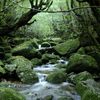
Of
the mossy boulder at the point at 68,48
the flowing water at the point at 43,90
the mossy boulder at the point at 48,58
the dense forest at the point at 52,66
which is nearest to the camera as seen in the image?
the dense forest at the point at 52,66

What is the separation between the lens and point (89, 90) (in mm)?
6254

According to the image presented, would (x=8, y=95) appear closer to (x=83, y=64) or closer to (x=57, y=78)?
(x=57, y=78)

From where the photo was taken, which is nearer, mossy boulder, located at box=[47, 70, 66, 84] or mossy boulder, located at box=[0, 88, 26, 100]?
mossy boulder, located at box=[0, 88, 26, 100]

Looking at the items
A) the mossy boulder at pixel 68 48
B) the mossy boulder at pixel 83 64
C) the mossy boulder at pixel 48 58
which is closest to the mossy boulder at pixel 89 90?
the mossy boulder at pixel 83 64

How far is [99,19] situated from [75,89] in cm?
253

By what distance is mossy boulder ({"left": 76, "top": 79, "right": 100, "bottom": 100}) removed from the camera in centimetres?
605

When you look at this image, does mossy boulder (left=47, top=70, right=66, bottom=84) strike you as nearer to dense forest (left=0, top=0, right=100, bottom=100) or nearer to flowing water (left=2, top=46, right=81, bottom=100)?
dense forest (left=0, top=0, right=100, bottom=100)

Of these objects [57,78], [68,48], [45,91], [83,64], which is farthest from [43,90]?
[68,48]

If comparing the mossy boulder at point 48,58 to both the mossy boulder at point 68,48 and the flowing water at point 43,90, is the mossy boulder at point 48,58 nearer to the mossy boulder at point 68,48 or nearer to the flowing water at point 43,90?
the mossy boulder at point 68,48

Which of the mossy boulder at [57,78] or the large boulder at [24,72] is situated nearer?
the mossy boulder at [57,78]

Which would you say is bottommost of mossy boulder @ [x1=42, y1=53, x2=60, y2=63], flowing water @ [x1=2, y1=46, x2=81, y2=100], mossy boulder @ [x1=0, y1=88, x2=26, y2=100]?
mossy boulder @ [x1=42, y1=53, x2=60, y2=63]

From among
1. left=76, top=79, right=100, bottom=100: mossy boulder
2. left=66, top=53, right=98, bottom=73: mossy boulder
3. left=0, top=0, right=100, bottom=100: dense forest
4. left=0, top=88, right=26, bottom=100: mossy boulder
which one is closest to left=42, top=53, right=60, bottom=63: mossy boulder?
left=0, top=0, right=100, bottom=100: dense forest

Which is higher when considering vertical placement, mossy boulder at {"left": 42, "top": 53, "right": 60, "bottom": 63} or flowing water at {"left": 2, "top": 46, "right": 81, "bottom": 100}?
flowing water at {"left": 2, "top": 46, "right": 81, "bottom": 100}

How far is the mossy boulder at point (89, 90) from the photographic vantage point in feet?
19.8
